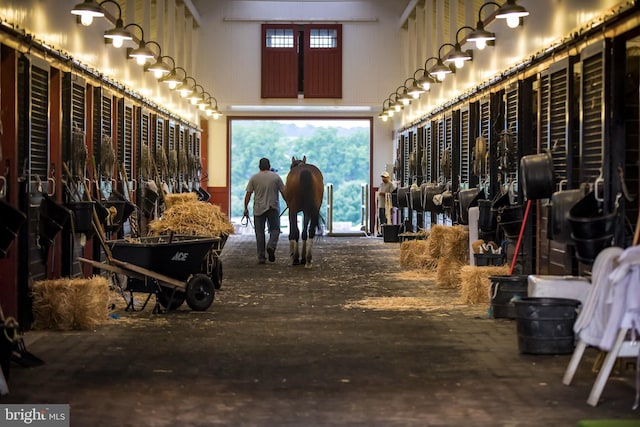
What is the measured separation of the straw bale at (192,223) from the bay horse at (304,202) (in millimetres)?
3358

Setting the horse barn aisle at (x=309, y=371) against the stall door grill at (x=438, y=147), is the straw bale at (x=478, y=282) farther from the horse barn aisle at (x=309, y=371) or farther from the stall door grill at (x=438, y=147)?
the stall door grill at (x=438, y=147)

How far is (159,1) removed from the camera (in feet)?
61.4

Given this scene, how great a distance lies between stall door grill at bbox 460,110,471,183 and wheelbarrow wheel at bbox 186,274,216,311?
19.4ft

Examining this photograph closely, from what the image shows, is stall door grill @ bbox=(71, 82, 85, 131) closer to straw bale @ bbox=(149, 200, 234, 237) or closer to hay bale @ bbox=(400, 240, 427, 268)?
straw bale @ bbox=(149, 200, 234, 237)

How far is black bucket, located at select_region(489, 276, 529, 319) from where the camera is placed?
8.84 metres

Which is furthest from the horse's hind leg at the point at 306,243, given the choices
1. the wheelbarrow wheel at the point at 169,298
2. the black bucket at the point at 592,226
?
the black bucket at the point at 592,226

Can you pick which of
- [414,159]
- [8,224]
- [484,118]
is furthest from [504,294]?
[414,159]

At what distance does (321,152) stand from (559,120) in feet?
65.7

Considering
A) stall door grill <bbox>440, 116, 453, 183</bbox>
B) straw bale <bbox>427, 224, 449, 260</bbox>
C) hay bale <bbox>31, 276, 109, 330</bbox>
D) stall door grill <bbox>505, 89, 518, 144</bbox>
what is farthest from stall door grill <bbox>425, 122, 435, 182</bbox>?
hay bale <bbox>31, 276, 109, 330</bbox>

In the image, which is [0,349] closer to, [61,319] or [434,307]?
[61,319]

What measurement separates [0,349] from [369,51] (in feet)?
66.0

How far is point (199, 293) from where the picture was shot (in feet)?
31.2

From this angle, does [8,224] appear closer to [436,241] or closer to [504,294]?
[504,294]

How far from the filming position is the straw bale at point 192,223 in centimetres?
1105
